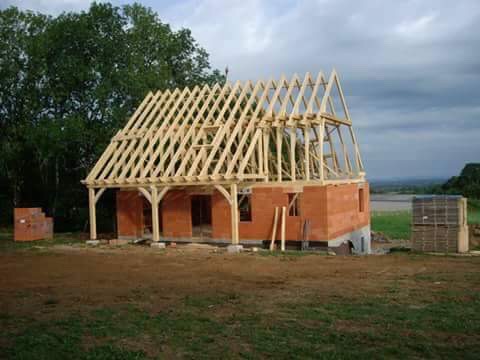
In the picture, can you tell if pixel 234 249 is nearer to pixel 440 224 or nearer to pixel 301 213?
pixel 301 213

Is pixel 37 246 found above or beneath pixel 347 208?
beneath

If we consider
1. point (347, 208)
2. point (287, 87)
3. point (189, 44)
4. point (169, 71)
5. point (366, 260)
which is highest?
point (189, 44)

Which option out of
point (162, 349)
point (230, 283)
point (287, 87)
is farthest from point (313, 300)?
point (287, 87)

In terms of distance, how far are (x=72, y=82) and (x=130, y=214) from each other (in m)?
8.43

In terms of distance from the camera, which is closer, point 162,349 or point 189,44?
point 162,349

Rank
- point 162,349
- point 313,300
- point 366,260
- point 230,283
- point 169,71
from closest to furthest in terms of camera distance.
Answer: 1. point 162,349
2. point 313,300
3. point 230,283
4. point 366,260
5. point 169,71

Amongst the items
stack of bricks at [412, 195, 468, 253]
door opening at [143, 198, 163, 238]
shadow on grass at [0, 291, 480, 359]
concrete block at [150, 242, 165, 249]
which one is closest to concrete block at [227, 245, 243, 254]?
concrete block at [150, 242, 165, 249]

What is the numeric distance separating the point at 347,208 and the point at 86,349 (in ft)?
44.2

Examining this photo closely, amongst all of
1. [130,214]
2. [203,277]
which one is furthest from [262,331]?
[130,214]

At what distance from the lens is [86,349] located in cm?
614

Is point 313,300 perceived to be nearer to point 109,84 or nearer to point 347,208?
point 347,208

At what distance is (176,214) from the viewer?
18797 millimetres

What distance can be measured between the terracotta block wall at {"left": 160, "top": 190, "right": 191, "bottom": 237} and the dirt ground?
2.77m

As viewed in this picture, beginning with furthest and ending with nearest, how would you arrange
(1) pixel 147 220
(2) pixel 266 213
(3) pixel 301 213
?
(1) pixel 147 220 → (2) pixel 266 213 → (3) pixel 301 213
